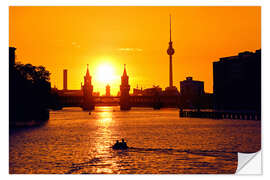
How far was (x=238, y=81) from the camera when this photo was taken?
4833 inches

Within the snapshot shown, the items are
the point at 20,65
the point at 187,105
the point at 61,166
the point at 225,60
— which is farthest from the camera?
the point at 187,105

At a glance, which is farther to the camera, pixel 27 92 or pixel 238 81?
pixel 238 81

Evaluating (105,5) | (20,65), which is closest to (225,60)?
(20,65)

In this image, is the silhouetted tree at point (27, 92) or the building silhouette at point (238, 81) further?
the building silhouette at point (238, 81)

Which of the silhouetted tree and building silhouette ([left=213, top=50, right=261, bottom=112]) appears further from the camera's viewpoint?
building silhouette ([left=213, top=50, right=261, bottom=112])

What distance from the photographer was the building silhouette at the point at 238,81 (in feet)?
379

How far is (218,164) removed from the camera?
25.2 m

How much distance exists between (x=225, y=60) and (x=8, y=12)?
119464 mm

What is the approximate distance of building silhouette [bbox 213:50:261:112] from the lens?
379 ft

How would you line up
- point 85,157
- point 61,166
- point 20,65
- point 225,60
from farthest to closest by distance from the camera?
point 225,60 < point 20,65 < point 85,157 < point 61,166

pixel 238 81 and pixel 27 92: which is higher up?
pixel 238 81
